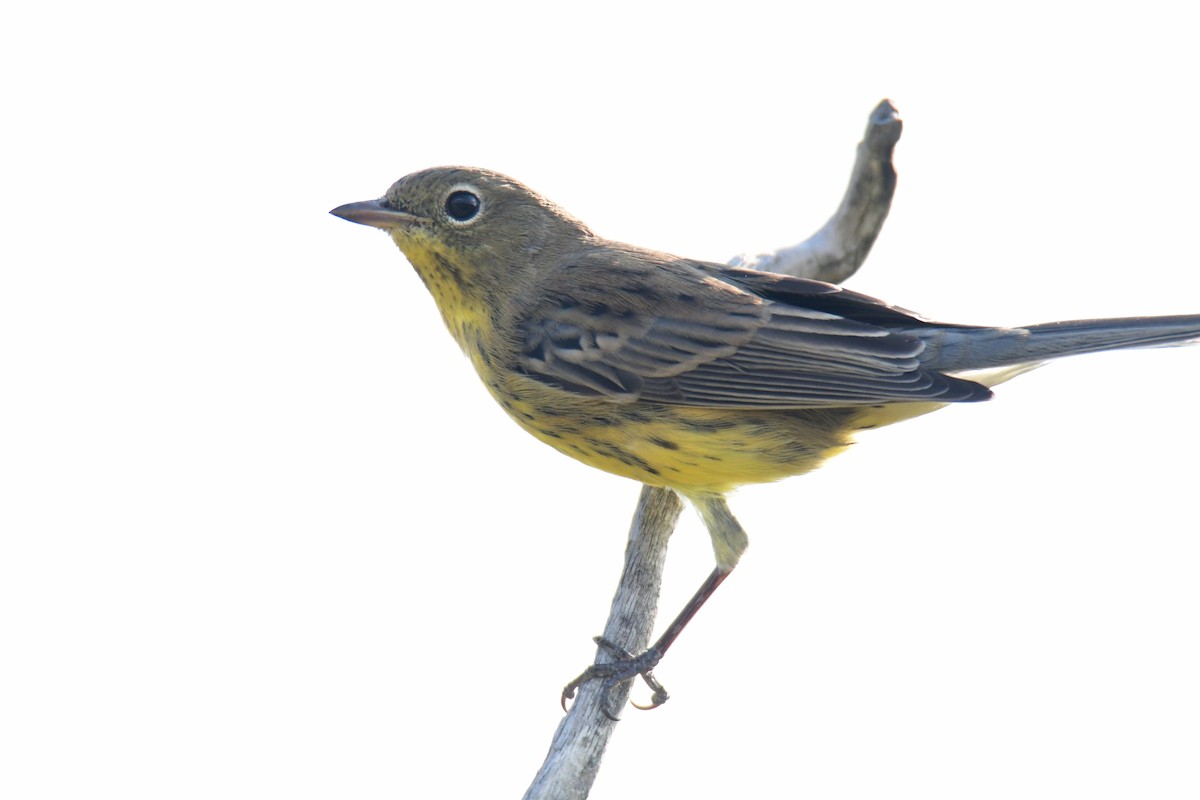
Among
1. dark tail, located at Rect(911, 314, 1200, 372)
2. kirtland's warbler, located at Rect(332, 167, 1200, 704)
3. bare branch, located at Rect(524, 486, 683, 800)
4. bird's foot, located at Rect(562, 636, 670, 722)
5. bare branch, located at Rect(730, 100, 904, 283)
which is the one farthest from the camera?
bare branch, located at Rect(730, 100, 904, 283)

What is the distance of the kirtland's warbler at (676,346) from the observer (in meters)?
5.66

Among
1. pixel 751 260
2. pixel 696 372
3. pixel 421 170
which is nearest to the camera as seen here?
pixel 696 372

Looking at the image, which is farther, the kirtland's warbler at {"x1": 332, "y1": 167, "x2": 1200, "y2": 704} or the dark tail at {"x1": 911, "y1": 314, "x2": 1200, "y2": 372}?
the kirtland's warbler at {"x1": 332, "y1": 167, "x2": 1200, "y2": 704}

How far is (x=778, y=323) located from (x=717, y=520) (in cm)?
110

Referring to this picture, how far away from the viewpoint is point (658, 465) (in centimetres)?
574

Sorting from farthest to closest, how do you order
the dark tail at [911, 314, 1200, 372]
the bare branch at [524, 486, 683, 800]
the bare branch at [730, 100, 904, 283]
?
the bare branch at [730, 100, 904, 283] → the bare branch at [524, 486, 683, 800] → the dark tail at [911, 314, 1200, 372]

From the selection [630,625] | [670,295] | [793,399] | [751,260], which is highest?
[751,260]

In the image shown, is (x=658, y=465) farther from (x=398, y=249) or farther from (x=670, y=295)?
(x=398, y=249)

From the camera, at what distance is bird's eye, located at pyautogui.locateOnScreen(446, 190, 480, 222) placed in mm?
6273

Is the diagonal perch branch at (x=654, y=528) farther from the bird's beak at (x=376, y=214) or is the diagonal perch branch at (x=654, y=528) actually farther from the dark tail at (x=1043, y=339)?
the bird's beak at (x=376, y=214)

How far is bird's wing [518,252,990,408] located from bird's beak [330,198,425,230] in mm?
788

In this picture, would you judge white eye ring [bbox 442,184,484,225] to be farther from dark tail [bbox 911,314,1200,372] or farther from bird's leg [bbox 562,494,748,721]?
dark tail [bbox 911,314,1200,372]

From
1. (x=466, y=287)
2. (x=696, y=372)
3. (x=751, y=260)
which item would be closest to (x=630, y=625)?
(x=696, y=372)

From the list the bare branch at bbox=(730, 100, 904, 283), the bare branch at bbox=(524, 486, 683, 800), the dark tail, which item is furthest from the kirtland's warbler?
the bare branch at bbox=(730, 100, 904, 283)
